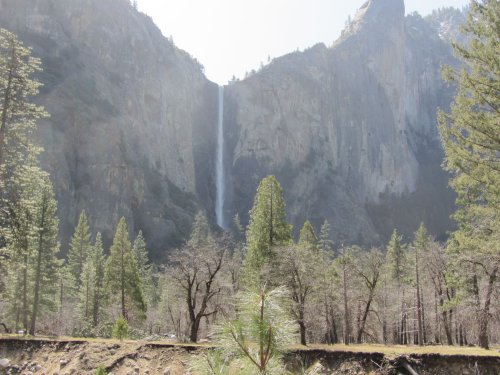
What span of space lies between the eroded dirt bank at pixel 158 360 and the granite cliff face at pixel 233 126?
5599cm

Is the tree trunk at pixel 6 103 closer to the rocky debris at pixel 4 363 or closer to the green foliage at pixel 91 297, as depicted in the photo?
the rocky debris at pixel 4 363

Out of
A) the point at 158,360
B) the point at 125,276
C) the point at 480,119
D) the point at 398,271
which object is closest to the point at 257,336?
the point at 480,119

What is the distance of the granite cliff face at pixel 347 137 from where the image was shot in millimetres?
113312

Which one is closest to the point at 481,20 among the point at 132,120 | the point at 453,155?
the point at 453,155

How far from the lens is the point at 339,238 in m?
104

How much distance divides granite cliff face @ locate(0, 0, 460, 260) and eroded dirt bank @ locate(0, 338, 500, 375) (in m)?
56.0

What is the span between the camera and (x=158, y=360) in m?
19.9

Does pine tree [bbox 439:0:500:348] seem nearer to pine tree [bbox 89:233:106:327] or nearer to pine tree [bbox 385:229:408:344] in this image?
pine tree [bbox 385:229:408:344]

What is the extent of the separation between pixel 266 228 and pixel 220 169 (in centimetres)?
8511

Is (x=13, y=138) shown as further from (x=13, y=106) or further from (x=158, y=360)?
(x=158, y=360)

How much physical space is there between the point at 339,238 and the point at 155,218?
40356 mm

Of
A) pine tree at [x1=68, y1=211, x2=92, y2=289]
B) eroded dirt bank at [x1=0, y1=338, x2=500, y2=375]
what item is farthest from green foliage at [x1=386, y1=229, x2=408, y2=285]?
pine tree at [x1=68, y1=211, x2=92, y2=289]

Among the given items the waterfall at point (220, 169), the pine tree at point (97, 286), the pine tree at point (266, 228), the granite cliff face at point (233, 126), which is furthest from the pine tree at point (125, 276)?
the waterfall at point (220, 169)

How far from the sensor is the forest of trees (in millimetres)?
13195
